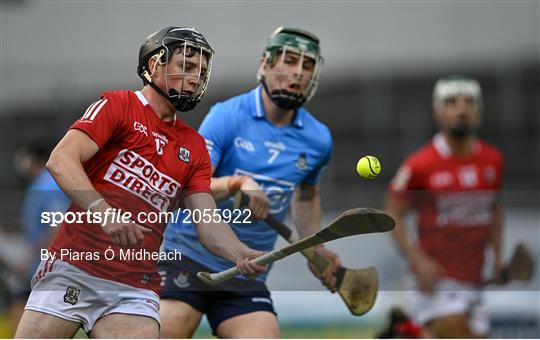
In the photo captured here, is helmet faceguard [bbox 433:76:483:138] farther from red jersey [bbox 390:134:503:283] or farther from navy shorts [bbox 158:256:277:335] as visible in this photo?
navy shorts [bbox 158:256:277:335]

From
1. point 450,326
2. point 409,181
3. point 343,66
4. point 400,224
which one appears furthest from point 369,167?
point 343,66

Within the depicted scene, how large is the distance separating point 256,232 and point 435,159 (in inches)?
105

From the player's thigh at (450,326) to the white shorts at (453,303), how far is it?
23 millimetres

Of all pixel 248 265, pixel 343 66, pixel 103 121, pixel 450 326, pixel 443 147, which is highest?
pixel 103 121

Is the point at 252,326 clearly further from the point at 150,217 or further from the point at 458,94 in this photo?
the point at 458,94

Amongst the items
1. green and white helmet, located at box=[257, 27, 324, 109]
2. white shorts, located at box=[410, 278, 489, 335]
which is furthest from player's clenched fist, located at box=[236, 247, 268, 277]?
white shorts, located at box=[410, 278, 489, 335]

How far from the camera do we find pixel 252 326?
4.87 m

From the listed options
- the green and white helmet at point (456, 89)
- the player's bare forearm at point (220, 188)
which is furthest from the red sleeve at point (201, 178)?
the green and white helmet at point (456, 89)

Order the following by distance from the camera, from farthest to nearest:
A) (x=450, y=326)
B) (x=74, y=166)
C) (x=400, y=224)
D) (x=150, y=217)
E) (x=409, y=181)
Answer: (x=409, y=181) < (x=450, y=326) < (x=400, y=224) < (x=150, y=217) < (x=74, y=166)

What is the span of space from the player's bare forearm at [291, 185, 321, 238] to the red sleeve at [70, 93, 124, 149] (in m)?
1.10

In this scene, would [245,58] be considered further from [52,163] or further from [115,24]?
[52,163]

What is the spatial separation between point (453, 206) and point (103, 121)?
347 centimetres

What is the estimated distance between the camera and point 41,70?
11.6 m

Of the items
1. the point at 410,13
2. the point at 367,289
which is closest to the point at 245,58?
the point at 410,13
